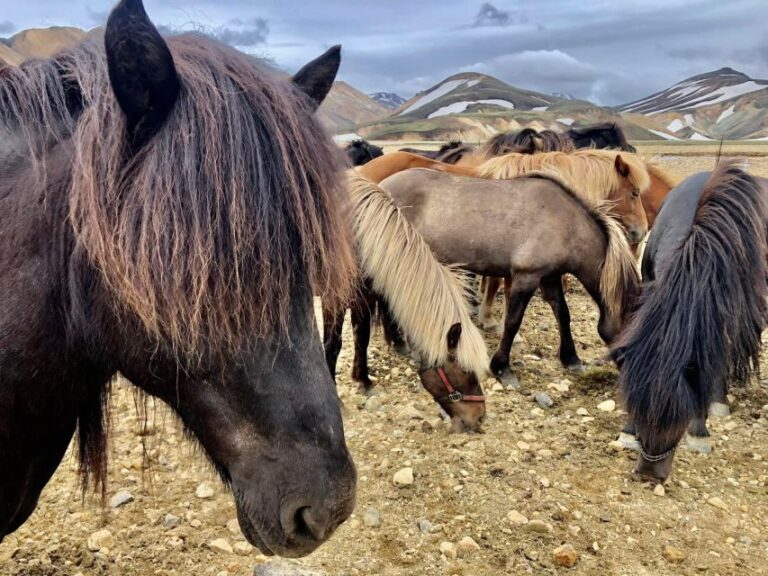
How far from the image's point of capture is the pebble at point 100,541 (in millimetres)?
2662

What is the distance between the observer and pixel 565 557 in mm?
2689

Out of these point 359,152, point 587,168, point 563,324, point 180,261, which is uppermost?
point 180,261

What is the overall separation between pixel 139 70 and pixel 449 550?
2680mm

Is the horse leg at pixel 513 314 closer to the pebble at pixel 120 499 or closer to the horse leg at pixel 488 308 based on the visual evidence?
the horse leg at pixel 488 308

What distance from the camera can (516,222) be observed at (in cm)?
496

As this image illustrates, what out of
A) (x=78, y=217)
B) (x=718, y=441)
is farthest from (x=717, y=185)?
(x=78, y=217)

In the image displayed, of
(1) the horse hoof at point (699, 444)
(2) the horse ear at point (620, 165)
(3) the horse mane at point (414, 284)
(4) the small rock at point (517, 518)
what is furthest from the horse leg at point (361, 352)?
(2) the horse ear at point (620, 165)

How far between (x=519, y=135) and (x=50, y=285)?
8.67 meters

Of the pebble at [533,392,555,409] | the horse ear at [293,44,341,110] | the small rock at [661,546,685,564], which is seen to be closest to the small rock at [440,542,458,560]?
the small rock at [661,546,685,564]

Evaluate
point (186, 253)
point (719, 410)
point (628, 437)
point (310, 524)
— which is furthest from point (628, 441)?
point (186, 253)

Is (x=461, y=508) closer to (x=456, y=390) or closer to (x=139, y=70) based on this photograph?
(x=456, y=390)

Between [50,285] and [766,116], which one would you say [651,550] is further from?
[766,116]

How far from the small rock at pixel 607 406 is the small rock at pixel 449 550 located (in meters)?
2.12

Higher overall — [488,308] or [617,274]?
[617,274]
